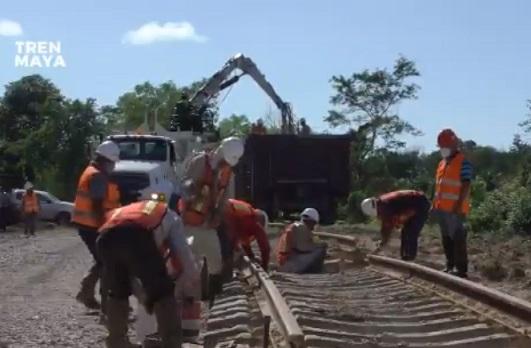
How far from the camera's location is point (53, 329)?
919 cm

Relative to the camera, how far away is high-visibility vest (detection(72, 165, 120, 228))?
978 cm

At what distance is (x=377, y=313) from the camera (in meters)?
9.41

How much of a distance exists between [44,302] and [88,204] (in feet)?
6.47

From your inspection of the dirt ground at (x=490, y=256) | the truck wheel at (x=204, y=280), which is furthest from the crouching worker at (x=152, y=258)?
the dirt ground at (x=490, y=256)

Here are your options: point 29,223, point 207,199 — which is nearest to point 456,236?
point 207,199

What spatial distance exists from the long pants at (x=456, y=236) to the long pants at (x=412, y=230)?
83.7 inches

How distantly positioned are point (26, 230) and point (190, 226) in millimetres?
20176

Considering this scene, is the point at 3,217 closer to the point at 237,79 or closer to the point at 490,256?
the point at 237,79

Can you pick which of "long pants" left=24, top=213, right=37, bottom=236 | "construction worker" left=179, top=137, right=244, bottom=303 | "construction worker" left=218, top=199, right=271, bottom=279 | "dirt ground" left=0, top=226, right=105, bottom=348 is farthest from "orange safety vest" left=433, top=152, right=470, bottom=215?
"long pants" left=24, top=213, right=37, bottom=236

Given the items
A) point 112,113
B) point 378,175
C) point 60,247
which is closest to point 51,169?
point 112,113

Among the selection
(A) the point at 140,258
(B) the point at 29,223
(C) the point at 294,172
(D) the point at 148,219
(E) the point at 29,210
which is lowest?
(B) the point at 29,223

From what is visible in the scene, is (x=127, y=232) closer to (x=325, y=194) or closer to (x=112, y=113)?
(x=325, y=194)

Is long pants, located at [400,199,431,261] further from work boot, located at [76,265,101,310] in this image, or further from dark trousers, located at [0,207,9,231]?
dark trousers, located at [0,207,9,231]

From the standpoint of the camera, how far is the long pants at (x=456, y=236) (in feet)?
38.6
